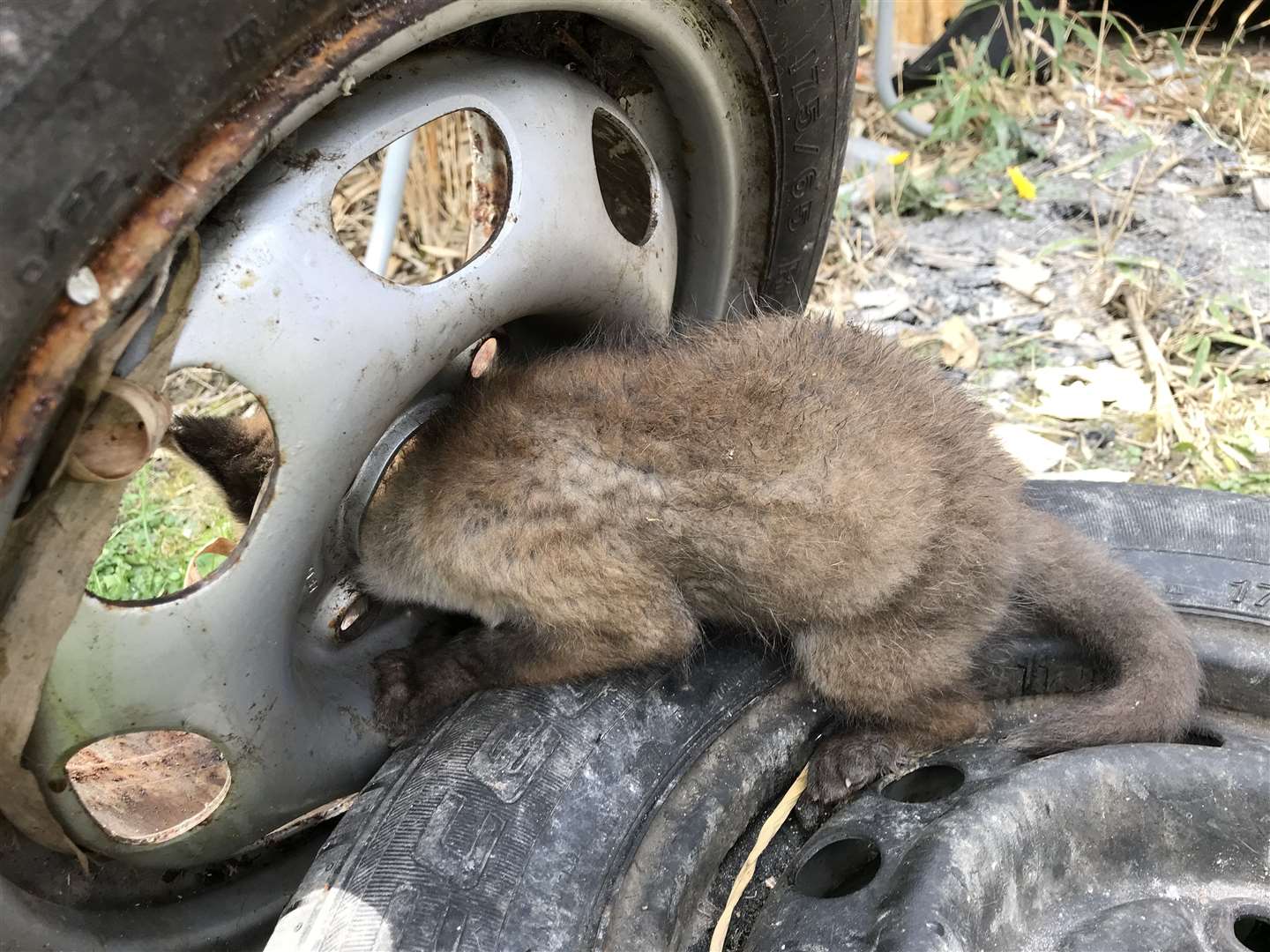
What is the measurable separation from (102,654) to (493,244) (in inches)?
33.7

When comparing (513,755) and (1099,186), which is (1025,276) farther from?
(513,755)

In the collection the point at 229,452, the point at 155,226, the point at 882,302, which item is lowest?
the point at 882,302

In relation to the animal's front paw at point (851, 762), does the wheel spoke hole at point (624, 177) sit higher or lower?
higher

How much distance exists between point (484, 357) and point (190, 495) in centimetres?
147

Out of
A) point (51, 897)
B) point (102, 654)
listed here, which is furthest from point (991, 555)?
point (51, 897)

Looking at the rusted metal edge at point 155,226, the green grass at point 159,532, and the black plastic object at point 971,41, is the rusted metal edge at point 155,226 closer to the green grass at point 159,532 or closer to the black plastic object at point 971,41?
the green grass at point 159,532

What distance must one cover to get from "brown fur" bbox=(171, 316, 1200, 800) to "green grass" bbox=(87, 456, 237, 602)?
0.98m

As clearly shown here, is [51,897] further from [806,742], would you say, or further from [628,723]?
[806,742]

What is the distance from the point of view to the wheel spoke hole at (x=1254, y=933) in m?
2.01

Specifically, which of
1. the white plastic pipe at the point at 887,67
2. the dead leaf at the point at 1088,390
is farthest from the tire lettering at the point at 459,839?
the white plastic pipe at the point at 887,67

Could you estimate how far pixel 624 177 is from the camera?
7.77ft

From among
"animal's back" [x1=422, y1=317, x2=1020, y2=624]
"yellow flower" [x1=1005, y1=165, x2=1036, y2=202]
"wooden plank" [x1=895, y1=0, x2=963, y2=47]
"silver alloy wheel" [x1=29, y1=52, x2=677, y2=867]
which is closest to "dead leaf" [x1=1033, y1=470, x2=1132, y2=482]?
"animal's back" [x1=422, y1=317, x2=1020, y2=624]

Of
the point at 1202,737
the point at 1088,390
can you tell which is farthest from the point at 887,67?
the point at 1202,737

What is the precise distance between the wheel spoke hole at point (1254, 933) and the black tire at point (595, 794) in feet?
1.47
